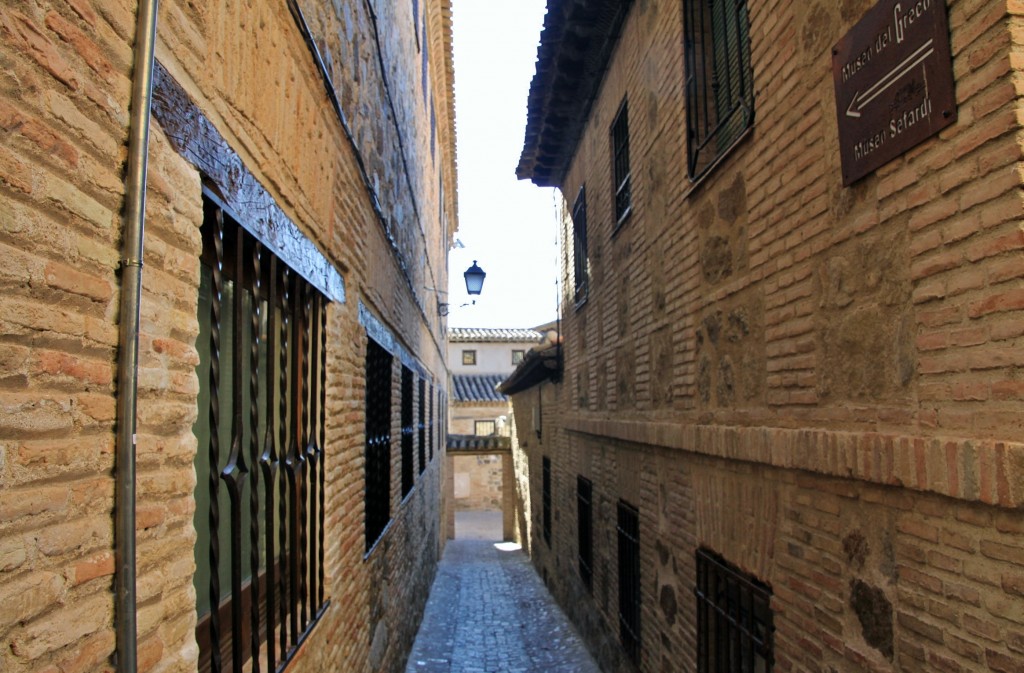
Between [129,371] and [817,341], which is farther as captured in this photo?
[817,341]

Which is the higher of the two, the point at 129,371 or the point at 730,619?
the point at 129,371

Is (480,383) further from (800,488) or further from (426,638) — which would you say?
(800,488)

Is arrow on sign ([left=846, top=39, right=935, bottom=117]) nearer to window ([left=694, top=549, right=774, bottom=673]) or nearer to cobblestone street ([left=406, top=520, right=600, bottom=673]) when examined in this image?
window ([left=694, top=549, right=774, bottom=673])

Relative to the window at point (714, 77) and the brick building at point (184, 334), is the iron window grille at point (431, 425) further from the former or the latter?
the window at point (714, 77)

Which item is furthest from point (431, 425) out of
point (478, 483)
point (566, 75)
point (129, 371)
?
point (478, 483)

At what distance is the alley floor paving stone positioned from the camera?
7934 mm

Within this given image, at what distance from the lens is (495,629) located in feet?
32.0

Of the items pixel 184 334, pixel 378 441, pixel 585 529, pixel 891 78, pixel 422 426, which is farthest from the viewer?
pixel 422 426

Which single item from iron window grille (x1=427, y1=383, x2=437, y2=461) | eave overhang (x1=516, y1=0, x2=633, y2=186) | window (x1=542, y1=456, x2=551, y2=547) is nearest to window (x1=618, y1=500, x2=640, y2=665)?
eave overhang (x1=516, y1=0, x2=633, y2=186)

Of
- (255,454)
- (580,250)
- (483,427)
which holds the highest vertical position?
(580,250)

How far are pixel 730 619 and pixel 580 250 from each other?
18.5 feet

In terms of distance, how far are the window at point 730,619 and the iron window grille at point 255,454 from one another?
208 centimetres

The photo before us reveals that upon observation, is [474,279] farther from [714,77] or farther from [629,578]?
[714,77]

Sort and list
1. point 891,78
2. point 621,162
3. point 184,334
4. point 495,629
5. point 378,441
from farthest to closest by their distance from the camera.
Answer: point 495,629 → point 621,162 → point 378,441 → point 891,78 → point 184,334
